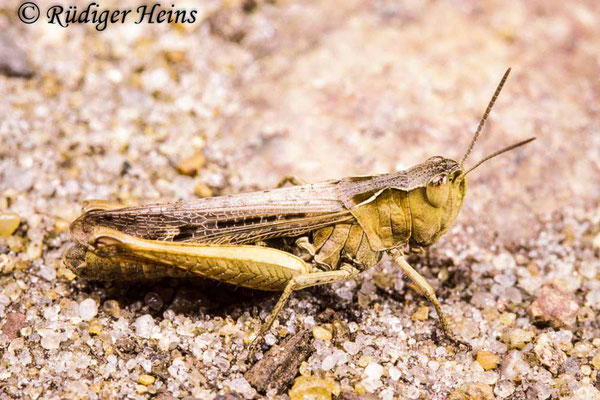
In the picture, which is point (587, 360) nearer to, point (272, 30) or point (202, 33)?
point (272, 30)

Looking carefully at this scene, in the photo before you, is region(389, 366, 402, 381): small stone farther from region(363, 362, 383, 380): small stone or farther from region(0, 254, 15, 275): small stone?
region(0, 254, 15, 275): small stone

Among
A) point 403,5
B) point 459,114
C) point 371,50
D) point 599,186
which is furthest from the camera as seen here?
point 403,5

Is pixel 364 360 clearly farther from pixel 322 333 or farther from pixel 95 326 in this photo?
pixel 95 326

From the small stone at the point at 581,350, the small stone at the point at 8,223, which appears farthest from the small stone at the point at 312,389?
the small stone at the point at 8,223

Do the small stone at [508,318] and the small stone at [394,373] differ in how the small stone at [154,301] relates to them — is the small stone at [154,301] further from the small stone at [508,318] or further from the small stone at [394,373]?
the small stone at [508,318]

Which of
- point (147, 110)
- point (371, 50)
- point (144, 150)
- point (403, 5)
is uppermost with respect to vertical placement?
point (403, 5)

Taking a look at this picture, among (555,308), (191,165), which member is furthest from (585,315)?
(191,165)

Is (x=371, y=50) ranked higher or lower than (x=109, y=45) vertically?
higher

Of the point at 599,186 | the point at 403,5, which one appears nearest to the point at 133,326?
the point at 599,186
